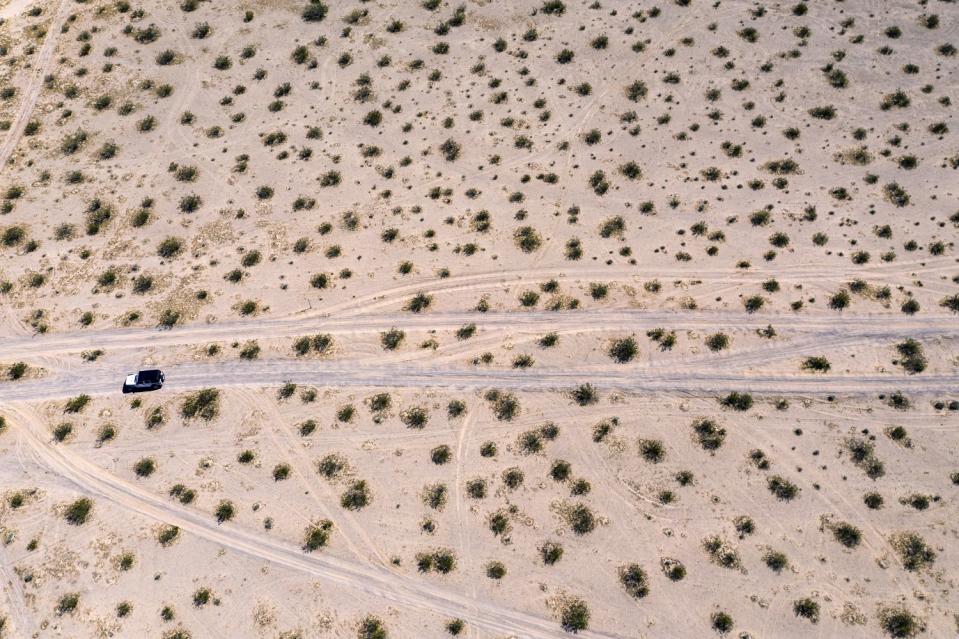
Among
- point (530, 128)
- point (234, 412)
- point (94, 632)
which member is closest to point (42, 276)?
point (234, 412)

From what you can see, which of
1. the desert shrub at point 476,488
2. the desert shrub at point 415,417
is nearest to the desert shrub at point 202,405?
the desert shrub at point 415,417

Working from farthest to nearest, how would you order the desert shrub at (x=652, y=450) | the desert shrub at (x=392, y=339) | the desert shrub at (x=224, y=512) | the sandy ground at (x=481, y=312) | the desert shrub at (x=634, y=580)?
the desert shrub at (x=392, y=339)
the desert shrub at (x=652, y=450)
the desert shrub at (x=224, y=512)
the sandy ground at (x=481, y=312)
the desert shrub at (x=634, y=580)

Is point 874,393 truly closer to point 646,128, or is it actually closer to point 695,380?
point 695,380

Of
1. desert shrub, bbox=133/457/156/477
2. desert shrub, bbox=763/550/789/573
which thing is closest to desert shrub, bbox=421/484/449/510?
desert shrub, bbox=133/457/156/477

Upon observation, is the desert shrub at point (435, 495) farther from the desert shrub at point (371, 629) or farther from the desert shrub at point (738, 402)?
the desert shrub at point (738, 402)

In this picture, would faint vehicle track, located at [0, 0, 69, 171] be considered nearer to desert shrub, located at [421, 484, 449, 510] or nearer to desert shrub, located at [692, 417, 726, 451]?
desert shrub, located at [421, 484, 449, 510]
